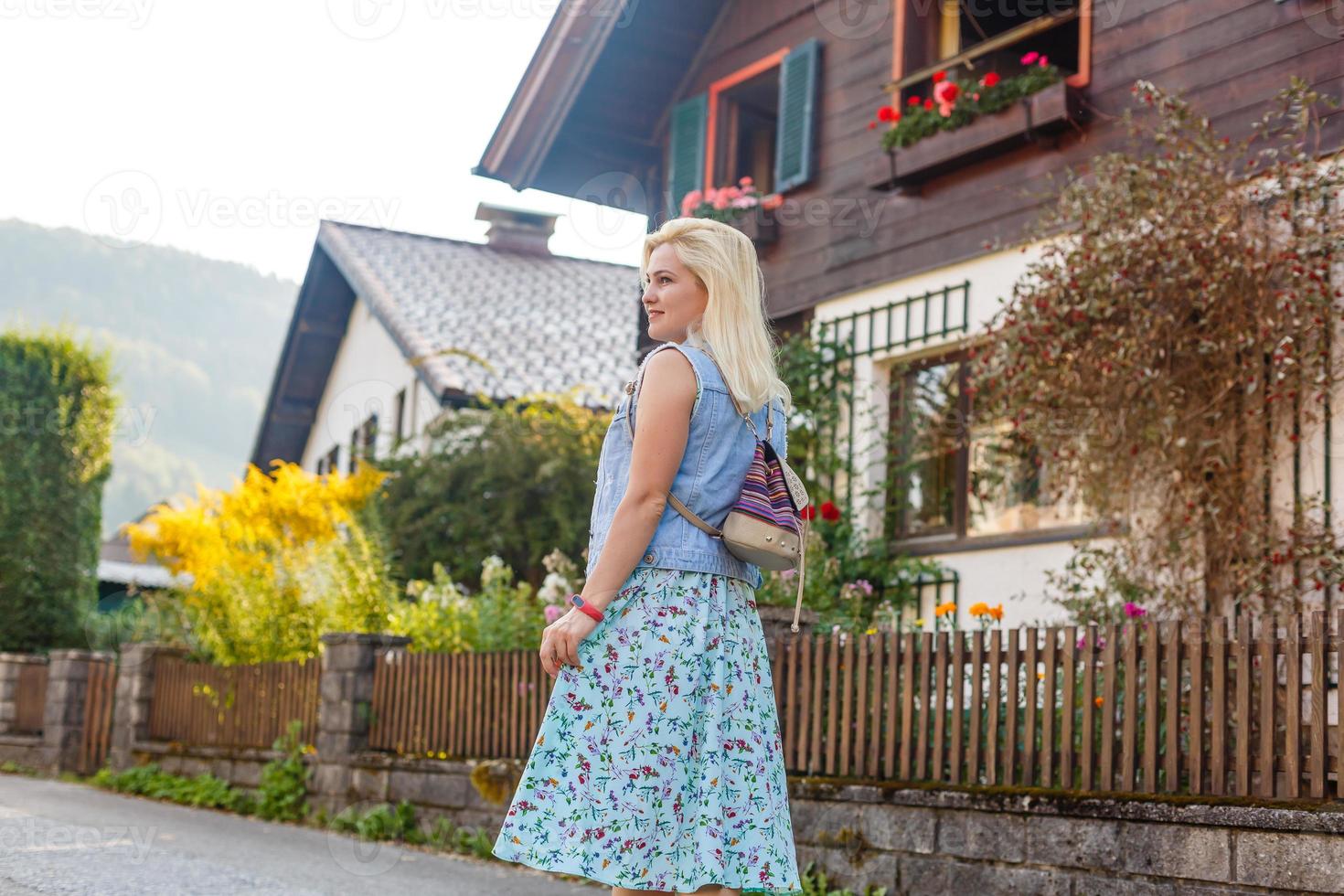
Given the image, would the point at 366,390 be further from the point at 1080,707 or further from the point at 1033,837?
the point at 1033,837

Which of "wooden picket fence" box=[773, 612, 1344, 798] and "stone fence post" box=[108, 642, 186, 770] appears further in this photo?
"stone fence post" box=[108, 642, 186, 770]

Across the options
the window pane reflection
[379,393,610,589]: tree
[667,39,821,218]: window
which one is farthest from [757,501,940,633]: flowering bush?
[379,393,610,589]: tree

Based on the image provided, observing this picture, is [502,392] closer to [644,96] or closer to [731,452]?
[644,96]

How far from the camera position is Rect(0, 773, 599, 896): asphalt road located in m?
5.90

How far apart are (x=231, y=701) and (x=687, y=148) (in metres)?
5.45

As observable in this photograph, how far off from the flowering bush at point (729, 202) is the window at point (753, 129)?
168 mm

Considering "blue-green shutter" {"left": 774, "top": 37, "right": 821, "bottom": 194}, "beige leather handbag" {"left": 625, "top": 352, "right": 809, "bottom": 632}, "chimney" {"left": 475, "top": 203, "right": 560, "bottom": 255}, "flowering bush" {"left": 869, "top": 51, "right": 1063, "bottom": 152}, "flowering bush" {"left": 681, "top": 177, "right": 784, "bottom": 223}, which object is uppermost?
"chimney" {"left": 475, "top": 203, "right": 560, "bottom": 255}

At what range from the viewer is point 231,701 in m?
10.7

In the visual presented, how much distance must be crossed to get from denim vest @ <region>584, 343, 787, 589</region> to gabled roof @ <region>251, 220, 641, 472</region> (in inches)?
464

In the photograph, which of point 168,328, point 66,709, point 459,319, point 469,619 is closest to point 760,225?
point 469,619

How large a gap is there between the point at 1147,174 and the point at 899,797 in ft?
11.8

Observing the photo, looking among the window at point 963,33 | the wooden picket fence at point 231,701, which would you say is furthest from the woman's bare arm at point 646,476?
the window at point 963,33

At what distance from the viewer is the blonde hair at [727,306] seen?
10.8 ft

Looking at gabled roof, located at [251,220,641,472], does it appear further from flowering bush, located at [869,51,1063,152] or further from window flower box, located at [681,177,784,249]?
flowering bush, located at [869,51,1063,152]
